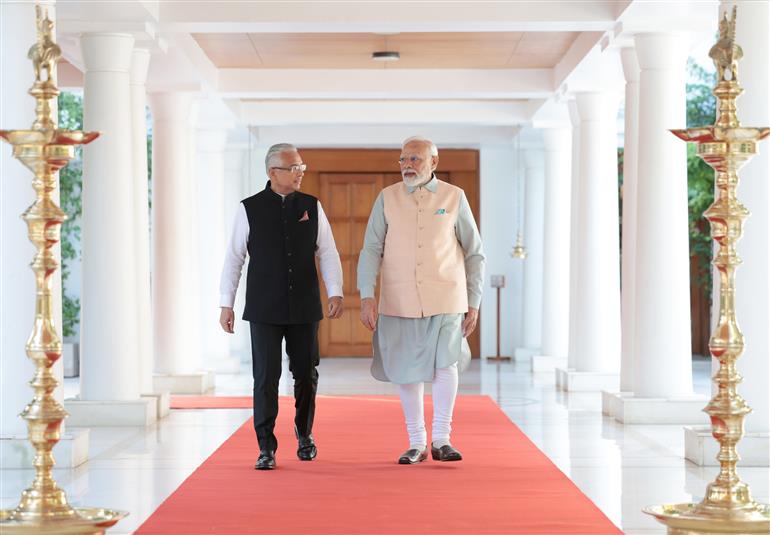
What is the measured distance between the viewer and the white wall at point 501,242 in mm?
18516

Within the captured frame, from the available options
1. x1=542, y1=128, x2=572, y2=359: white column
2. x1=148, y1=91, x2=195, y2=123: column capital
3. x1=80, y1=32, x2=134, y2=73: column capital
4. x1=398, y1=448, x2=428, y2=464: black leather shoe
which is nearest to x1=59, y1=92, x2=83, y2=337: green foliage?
x1=148, y1=91, x2=195, y2=123: column capital

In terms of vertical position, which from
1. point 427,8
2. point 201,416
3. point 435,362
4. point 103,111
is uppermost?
point 427,8

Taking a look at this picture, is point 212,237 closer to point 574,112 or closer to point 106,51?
point 574,112

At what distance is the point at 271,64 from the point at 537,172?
20.1ft

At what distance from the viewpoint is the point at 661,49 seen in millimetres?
9688

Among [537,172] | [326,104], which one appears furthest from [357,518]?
[537,172]

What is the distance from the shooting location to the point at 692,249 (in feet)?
66.8

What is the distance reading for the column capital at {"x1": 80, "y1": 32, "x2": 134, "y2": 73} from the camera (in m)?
9.55

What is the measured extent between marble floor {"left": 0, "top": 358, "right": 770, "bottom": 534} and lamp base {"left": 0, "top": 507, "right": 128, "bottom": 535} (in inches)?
37.2

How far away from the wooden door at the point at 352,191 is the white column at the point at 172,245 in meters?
5.48

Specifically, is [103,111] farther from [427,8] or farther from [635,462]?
[635,462]

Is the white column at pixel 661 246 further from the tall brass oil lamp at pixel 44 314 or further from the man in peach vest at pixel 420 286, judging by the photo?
the tall brass oil lamp at pixel 44 314

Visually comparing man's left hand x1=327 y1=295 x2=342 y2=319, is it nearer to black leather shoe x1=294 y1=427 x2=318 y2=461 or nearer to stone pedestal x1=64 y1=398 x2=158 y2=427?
black leather shoe x1=294 y1=427 x2=318 y2=461

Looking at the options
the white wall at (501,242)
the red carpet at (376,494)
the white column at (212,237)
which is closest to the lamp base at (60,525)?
the red carpet at (376,494)
